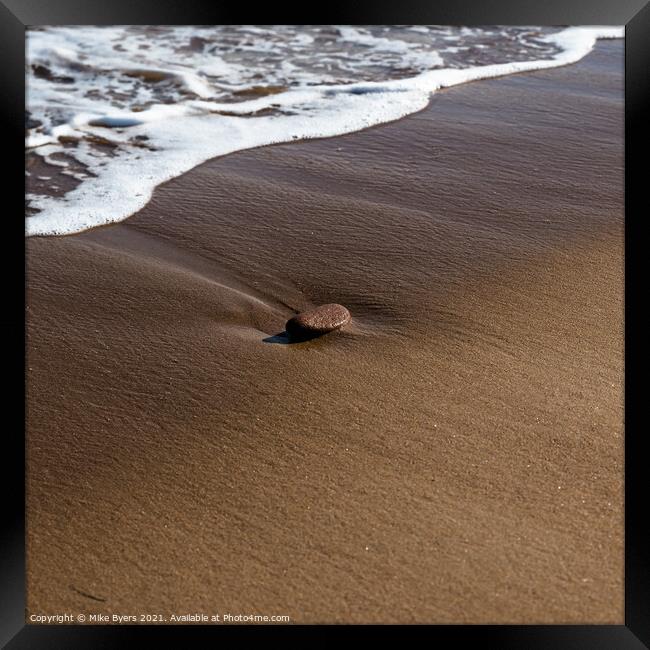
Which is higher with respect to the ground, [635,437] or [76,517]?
[635,437]

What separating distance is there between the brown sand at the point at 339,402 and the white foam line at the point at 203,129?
0.22 meters

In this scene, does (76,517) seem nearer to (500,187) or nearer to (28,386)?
(28,386)

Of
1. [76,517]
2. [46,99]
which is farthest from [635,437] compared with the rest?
[46,99]

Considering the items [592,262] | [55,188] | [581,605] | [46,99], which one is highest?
[46,99]

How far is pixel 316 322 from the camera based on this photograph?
8.86 feet

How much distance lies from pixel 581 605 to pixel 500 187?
8.62 feet

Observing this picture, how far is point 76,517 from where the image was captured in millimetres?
1923

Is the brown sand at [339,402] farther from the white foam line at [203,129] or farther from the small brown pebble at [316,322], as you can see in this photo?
the white foam line at [203,129]

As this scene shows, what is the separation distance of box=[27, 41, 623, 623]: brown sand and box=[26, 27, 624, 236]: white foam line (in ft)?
0.72

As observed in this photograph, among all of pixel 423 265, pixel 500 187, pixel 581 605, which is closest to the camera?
pixel 581 605
